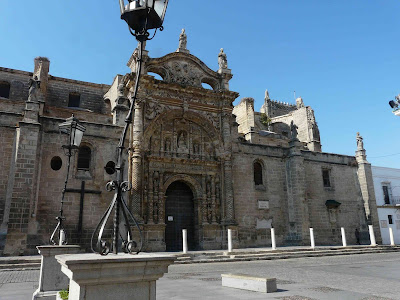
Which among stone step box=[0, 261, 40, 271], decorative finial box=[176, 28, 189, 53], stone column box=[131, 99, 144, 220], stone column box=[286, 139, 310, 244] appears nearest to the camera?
stone step box=[0, 261, 40, 271]

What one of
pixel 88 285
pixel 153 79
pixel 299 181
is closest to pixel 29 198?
pixel 153 79

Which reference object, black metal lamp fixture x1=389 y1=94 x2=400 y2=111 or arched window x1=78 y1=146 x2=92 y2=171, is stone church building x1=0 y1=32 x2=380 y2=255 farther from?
black metal lamp fixture x1=389 y1=94 x2=400 y2=111

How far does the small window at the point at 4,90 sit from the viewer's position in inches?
993

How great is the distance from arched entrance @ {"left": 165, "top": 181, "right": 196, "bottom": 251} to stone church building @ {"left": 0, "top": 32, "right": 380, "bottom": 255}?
0.06m

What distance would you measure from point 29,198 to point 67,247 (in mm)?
Result: 10263

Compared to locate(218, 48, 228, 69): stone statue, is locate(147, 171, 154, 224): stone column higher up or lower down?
lower down

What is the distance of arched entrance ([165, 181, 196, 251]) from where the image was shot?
1975 centimetres

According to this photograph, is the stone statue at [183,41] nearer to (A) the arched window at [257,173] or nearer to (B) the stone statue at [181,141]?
(B) the stone statue at [181,141]

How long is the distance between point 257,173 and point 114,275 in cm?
2133

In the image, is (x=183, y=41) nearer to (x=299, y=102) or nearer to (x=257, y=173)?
(x=257, y=173)

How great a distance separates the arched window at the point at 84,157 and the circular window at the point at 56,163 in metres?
1.04

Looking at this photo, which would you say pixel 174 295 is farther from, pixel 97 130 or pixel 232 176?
pixel 232 176

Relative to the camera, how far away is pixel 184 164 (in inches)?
811

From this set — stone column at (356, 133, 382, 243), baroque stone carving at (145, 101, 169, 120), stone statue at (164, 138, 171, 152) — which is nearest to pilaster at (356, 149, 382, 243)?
stone column at (356, 133, 382, 243)
